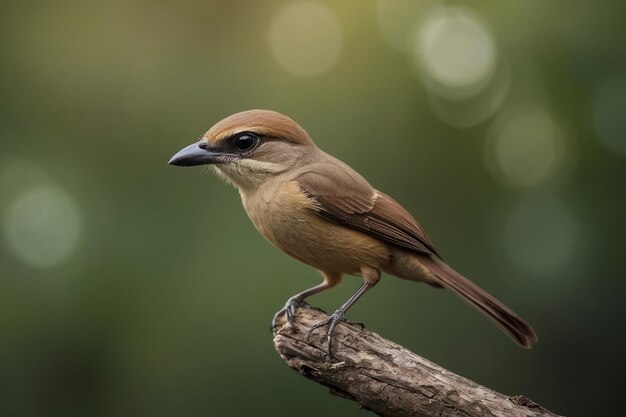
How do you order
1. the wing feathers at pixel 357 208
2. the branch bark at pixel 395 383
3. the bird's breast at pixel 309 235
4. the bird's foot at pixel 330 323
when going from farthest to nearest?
1. the wing feathers at pixel 357 208
2. the bird's breast at pixel 309 235
3. the bird's foot at pixel 330 323
4. the branch bark at pixel 395 383

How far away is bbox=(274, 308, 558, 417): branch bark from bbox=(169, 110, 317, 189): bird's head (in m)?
1.36

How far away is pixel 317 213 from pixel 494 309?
4.26 ft

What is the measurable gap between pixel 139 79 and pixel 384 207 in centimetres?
279

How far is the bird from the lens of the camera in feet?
17.4

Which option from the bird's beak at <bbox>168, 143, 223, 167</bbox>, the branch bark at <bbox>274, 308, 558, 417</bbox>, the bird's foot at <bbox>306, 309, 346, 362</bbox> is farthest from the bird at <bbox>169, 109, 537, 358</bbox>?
the branch bark at <bbox>274, 308, 558, 417</bbox>

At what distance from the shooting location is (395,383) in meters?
4.44

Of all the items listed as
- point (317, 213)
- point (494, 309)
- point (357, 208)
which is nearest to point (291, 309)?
point (317, 213)

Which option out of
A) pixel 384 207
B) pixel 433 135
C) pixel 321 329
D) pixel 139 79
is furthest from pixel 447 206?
pixel 139 79

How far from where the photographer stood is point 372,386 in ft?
14.6

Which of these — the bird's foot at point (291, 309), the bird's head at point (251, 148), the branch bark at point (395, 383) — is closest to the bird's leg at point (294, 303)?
the bird's foot at point (291, 309)

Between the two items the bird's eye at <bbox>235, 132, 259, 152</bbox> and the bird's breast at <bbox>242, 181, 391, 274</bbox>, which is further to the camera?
the bird's eye at <bbox>235, 132, 259, 152</bbox>

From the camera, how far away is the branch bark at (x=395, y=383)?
4.40 metres

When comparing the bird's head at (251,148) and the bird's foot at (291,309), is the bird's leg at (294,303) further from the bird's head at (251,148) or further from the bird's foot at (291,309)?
the bird's head at (251,148)

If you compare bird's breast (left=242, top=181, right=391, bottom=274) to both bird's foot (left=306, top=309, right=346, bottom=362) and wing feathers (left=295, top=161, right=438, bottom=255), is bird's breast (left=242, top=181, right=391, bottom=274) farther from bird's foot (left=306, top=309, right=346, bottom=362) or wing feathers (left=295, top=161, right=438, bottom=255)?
bird's foot (left=306, top=309, right=346, bottom=362)
